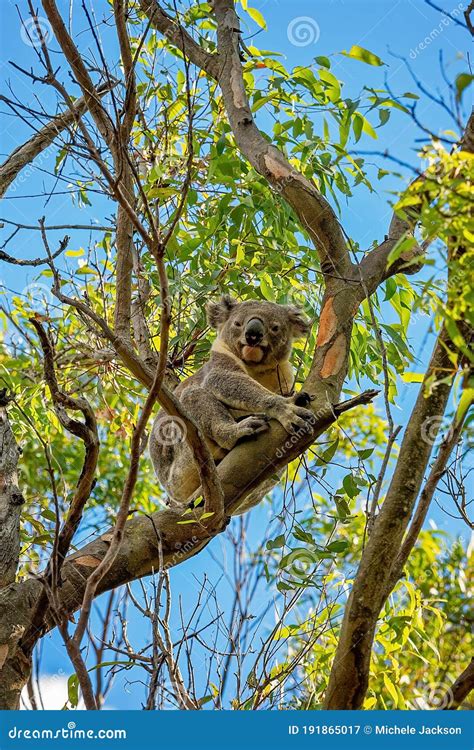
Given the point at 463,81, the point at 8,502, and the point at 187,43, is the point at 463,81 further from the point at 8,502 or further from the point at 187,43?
the point at 187,43

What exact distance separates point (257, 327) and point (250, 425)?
0.96 m

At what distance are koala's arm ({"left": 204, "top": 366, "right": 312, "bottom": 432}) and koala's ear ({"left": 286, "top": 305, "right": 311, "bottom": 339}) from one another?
2.03ft

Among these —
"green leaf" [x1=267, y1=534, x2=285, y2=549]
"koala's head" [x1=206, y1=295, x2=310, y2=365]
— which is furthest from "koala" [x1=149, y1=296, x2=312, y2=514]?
"green leaf" [x1=267, y1=534, x2=285, y2=549]

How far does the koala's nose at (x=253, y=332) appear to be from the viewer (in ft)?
15.9

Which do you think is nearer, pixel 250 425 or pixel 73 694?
pixel 73 694

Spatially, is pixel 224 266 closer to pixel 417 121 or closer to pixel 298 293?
pixel 298 293

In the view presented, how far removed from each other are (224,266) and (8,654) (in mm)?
2457

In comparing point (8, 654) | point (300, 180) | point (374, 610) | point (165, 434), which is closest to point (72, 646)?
point (374, 610)

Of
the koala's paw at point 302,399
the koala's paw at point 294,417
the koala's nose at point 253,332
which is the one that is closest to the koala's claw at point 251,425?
the koala's paw at point 294,417

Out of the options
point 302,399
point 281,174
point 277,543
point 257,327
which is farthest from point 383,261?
point 277,543

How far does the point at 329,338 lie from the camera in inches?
144

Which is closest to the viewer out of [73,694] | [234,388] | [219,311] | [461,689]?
[461,689]

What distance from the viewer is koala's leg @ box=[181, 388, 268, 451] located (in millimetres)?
4051

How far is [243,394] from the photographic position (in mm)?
4398
